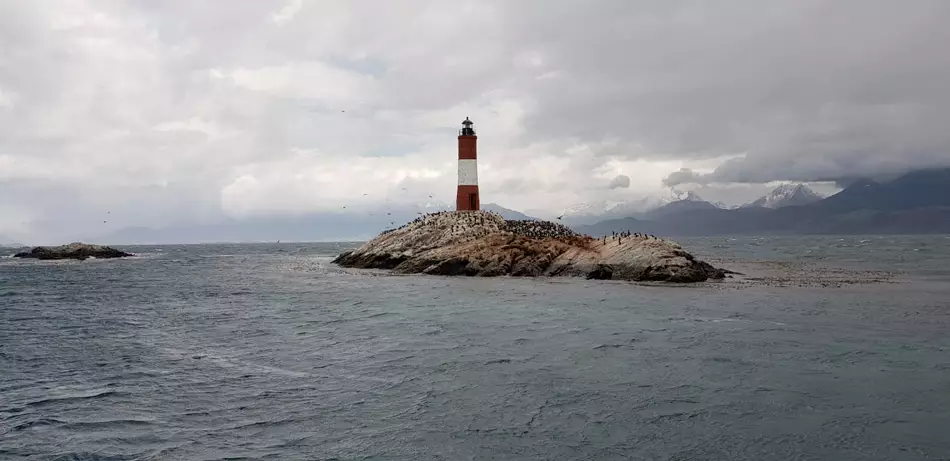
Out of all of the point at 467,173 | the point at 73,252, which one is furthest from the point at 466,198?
the point at 73,252

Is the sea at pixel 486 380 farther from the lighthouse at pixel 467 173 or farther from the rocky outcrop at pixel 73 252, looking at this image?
the rocky outcrop at pixel 73 252

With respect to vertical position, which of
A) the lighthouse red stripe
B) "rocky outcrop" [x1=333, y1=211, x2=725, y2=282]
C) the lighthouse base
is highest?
the lighthouse red stripe

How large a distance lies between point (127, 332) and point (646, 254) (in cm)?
3654

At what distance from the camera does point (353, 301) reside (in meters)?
37.5

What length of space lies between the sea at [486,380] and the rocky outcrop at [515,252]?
1353 centimetres

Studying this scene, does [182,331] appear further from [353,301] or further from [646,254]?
[646,254]

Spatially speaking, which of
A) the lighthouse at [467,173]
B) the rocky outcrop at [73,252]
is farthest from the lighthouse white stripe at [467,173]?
the rocky outcrop at [73,252]

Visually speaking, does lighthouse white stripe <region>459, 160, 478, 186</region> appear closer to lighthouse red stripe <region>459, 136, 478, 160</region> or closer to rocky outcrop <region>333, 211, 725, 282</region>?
lighthouse red stripe <region>459, 136, 478, 160</region>

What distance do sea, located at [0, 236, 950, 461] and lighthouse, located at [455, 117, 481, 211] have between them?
39852 mm

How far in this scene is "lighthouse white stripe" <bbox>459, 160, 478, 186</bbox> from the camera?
75.2 meters

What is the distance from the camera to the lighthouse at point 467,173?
74625 millimetres

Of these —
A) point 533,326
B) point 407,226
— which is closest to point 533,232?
point 407,226

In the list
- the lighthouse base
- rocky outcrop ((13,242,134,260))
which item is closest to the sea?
the lighthouse base

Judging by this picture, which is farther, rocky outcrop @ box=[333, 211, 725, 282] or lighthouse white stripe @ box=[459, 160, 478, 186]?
lighthouse white stripe @ box=[459, 160, 478, 186]
